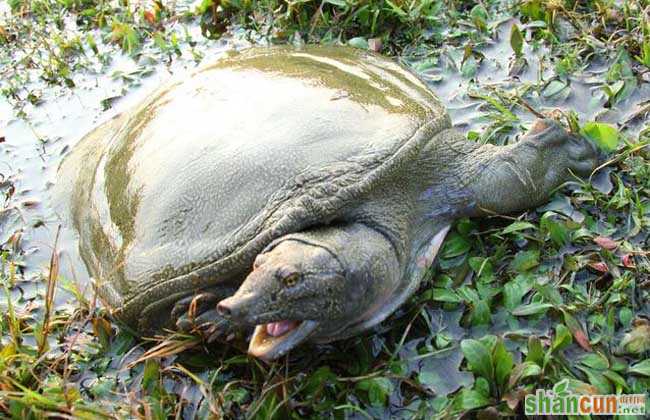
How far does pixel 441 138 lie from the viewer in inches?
100

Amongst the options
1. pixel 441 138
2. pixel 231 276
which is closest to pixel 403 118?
pixel 441 138

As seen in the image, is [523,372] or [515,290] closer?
[523,372]

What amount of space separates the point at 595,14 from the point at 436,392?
2224 mm

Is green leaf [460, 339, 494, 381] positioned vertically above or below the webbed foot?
below

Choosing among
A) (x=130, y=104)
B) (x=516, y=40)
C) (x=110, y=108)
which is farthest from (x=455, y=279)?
(x=110, y=108)

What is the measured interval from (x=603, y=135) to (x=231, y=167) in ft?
4.74

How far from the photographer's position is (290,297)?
6.28 ft

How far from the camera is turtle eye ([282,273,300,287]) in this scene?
191cm

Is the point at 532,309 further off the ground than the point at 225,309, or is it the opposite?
the point at 225,309

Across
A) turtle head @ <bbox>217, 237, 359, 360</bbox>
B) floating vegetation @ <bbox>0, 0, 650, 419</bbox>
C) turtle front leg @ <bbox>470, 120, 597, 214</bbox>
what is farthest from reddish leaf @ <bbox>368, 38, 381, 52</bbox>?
turtle head @ <bbox>217, 237, 359, 360</bbox>

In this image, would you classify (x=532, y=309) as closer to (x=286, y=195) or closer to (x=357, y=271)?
(x=357, y=271)

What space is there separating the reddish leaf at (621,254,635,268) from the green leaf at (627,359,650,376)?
0.38m

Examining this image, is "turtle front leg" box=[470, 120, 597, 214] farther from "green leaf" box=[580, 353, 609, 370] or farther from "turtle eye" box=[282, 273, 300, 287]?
"turtle eye" box=[282, 273, 300, 287]

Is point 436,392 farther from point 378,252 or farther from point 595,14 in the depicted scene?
point 595,14
